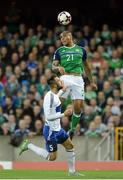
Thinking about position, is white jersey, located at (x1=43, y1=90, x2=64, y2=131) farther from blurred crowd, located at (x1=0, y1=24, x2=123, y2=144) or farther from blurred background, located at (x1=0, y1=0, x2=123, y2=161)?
blurred background, located at (x1=0, y1=0, x2=123, y2=161)

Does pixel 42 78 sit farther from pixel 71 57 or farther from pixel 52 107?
pixel 52 107

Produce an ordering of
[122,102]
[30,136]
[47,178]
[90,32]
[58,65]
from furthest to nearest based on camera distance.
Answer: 1. [90,32]
2. [122,102]
3. [30,136]
4. [58,65]
5. [47,178]

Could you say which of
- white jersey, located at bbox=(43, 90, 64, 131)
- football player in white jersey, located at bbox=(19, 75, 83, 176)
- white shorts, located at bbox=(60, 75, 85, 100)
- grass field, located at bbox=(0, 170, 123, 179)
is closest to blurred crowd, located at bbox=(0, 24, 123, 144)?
white shorts, located at bbox=(60, 75, 85, 100)

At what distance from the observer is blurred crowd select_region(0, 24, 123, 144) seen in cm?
2400

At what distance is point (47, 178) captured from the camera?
16094mm

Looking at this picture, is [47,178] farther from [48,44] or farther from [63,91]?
[48,44]

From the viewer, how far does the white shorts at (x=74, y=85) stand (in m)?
18.3

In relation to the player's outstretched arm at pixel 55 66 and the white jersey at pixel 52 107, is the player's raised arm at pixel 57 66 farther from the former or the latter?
the white jersey at pixel 52 107

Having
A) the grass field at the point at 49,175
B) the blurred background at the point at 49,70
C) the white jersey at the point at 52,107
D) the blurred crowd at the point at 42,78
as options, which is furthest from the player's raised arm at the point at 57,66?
the blurred background at the point at 49,70

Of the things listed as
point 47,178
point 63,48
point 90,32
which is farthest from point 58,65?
point 90,32

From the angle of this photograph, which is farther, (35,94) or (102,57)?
(102,57)

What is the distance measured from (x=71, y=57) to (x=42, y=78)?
24.3ft

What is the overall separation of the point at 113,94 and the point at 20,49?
3649 millimetres

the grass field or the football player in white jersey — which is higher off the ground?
the football player in white jersey
